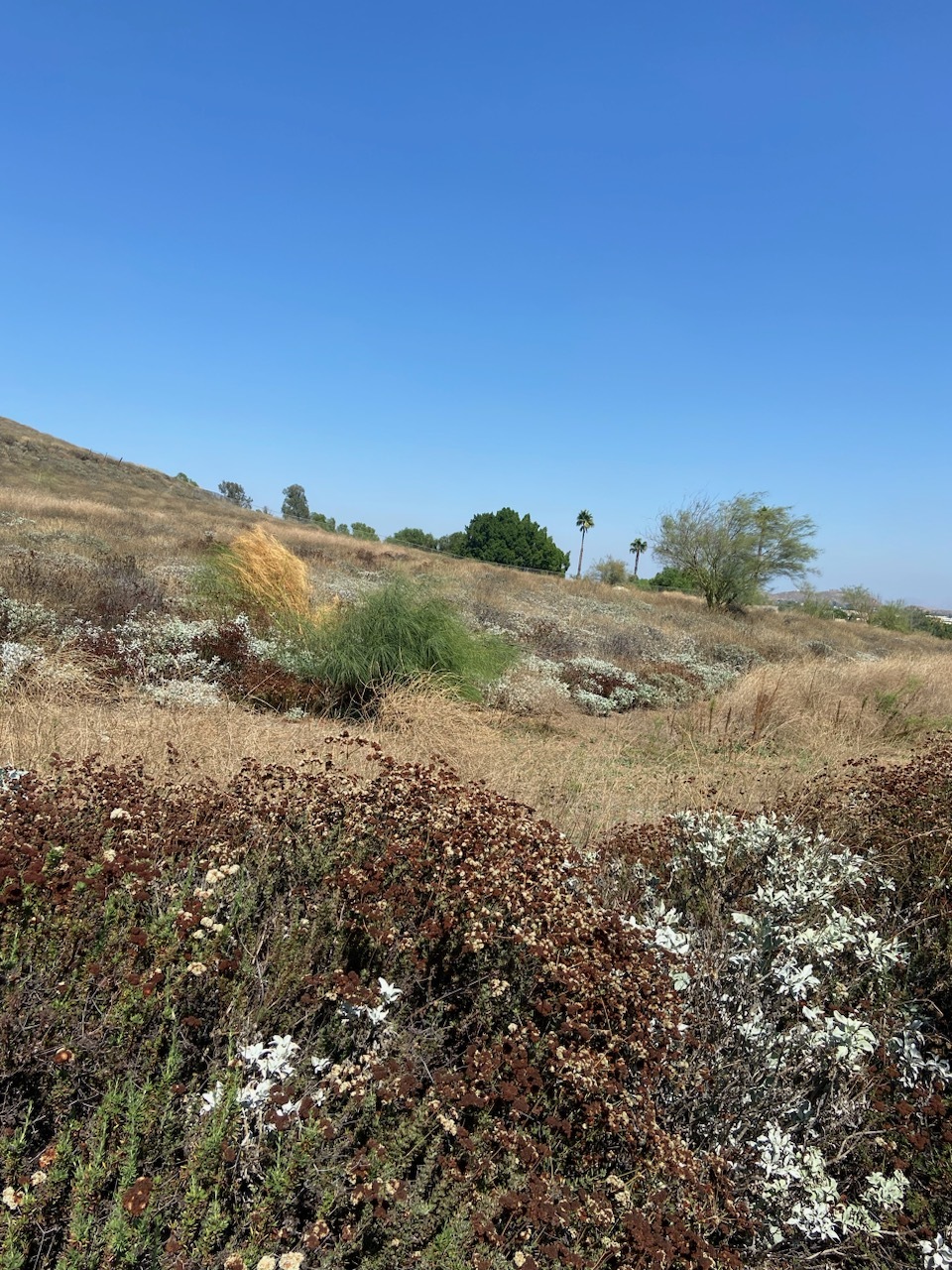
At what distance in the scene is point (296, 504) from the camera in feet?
206

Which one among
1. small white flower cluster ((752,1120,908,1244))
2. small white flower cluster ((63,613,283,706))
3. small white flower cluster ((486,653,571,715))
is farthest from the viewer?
small white flower cluster ((486,653,571,715))

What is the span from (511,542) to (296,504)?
66.3ft

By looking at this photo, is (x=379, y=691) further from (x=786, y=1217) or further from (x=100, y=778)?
(x=786, y=1217)

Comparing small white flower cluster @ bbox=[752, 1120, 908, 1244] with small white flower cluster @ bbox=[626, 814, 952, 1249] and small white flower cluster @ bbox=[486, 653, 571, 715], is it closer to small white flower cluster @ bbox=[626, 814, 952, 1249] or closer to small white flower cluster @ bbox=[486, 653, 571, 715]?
small white flower cluster @ bbox=[626, 814, 952, 1249]

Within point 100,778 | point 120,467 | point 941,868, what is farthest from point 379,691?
point 120,467

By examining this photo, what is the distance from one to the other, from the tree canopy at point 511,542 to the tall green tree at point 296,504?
1478 cm

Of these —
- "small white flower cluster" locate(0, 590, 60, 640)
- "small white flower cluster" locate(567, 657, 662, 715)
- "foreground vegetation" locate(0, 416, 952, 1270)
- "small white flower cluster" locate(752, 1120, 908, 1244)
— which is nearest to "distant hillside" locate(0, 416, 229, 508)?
"small white flower cluster" locate(0, 590, 60, 640)

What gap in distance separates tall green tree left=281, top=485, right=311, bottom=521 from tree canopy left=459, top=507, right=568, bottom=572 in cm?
1478

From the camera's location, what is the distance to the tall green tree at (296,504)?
59638 millimetres

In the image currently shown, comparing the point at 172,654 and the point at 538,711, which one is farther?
the point at 538,711

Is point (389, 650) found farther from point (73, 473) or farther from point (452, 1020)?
point (73, 473)

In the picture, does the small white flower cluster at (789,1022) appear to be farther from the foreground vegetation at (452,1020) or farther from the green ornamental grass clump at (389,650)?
the green ornamental grass clump at (389,650)

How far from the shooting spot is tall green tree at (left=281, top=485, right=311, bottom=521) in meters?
59.6

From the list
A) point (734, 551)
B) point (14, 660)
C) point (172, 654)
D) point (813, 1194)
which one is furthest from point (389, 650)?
point (734, 551)
